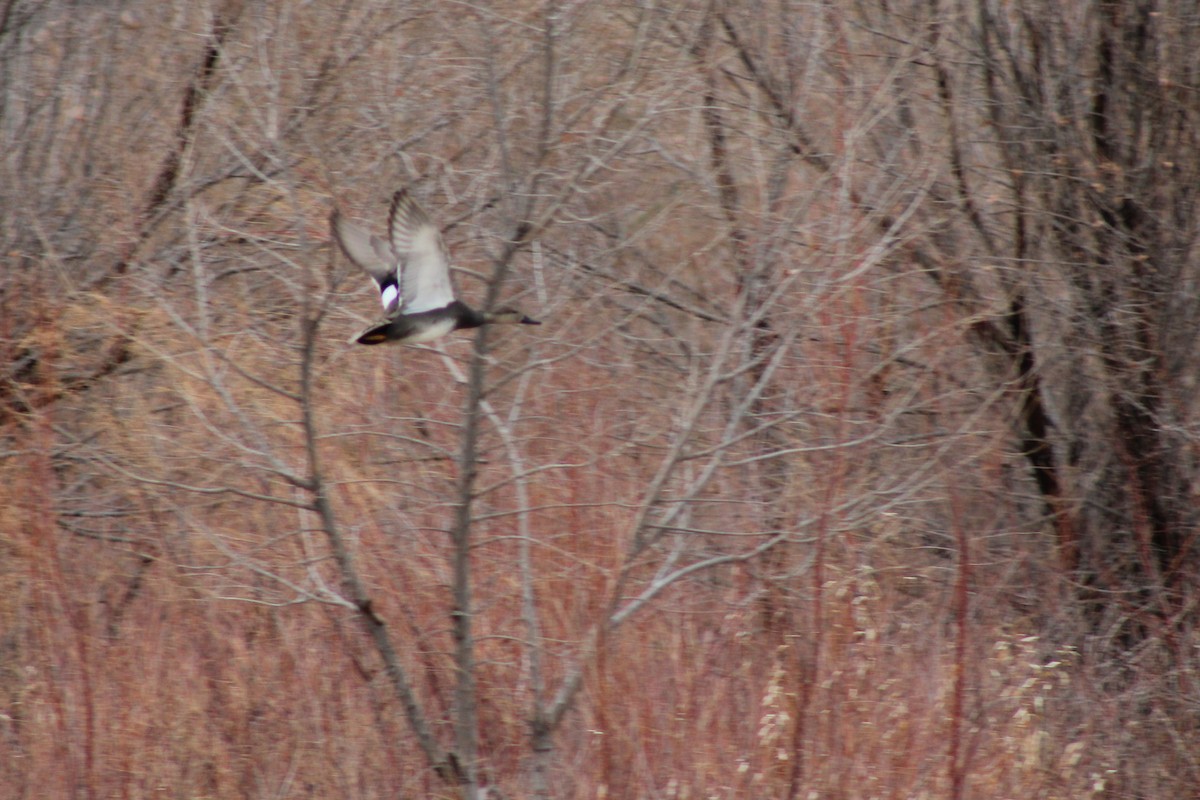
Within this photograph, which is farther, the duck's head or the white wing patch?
the white wing patch

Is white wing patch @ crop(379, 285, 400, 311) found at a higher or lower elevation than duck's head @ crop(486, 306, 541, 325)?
higher

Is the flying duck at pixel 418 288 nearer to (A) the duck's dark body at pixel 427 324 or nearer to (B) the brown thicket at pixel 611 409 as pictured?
(A) the duck's dark body at pixel 427 324

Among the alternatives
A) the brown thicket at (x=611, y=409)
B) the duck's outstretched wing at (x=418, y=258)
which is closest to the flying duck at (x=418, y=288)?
the duck's outstretched wing at (x=418, y=258)

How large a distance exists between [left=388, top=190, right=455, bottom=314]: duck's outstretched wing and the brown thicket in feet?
0.70

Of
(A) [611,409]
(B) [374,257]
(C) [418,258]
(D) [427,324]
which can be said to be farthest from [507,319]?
(A) [611,409]

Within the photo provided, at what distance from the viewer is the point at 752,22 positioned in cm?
710

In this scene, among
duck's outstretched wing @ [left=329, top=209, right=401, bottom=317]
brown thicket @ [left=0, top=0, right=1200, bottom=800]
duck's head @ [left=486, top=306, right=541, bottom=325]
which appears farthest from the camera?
brown thicket @ [left=0, top=0, right=1200, bottom=800]

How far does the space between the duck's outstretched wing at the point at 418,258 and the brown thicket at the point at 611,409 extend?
0.21m

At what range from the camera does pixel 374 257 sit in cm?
475

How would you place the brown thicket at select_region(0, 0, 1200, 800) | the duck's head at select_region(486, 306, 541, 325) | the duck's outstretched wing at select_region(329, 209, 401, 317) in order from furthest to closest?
the brown thicket at select_region(0, 0, 1200, 800)
the duck's outstretched wing at select_region(329, 209, 401, 317)
the duck's head at select_region(486, 306, 541, 325)

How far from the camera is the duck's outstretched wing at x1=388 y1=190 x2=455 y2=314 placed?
14.6 ft

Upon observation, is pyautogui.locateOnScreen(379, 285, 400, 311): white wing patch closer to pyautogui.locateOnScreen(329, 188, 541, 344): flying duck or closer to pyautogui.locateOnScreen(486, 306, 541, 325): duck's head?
pyautogui.locateOnScreen(329, 188, 541, 344): flying duck

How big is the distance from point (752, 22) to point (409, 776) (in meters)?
4.07

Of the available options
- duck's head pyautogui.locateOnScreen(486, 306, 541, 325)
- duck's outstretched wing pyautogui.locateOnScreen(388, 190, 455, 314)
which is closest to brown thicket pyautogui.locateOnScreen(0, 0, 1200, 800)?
duck's head pyautogui.locateOnScreen(486, 306, 541, 325)
